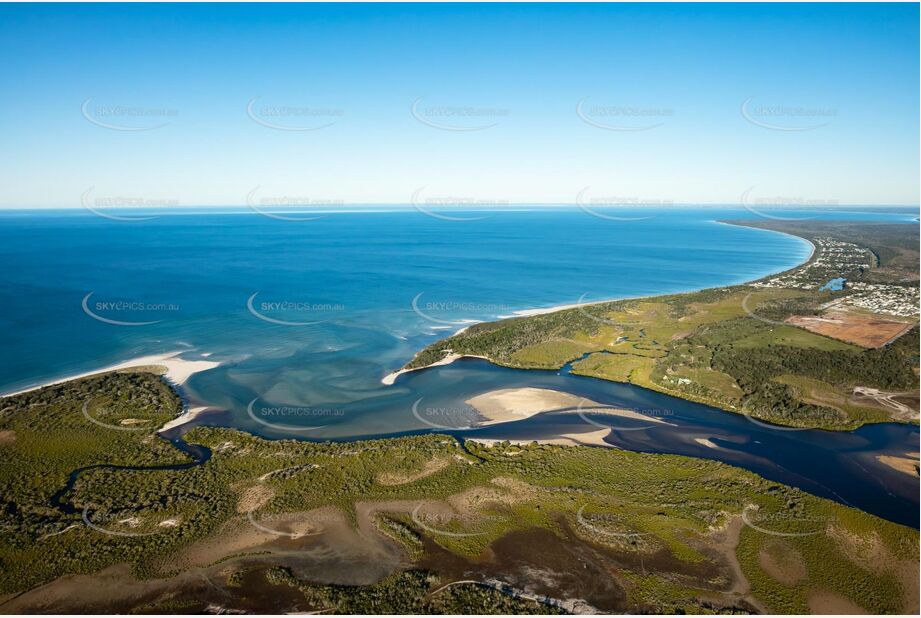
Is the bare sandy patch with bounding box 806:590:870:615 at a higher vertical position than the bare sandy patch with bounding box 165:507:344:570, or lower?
lower

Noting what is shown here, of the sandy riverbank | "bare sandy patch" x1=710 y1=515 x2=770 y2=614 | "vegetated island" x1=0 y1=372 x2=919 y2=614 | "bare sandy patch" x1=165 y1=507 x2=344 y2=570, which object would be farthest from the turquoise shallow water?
"bare sandy patch" x1=710 y1=515 x2=770 y2=614

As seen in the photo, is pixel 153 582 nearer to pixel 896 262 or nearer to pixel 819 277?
pixel 819 277

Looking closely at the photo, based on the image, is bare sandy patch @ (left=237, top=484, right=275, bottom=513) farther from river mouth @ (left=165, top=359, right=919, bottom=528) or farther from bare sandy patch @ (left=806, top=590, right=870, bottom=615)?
bare sandy patch @ (left=806, top=590, right=870, bottom=615)

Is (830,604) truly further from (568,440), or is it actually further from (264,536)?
(264,536)
